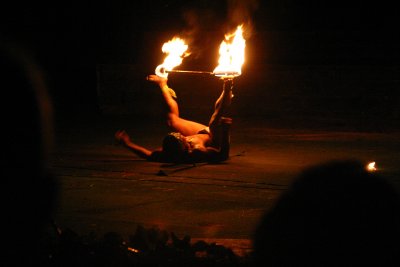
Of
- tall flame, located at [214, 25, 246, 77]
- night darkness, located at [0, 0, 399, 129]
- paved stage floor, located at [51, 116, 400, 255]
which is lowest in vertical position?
paved stage floor, located at [51, 116, 400, 255]

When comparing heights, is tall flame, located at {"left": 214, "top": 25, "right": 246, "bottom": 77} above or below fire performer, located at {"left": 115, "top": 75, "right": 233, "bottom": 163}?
above

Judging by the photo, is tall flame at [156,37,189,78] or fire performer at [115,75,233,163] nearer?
fire performer at [115,75,233,163]

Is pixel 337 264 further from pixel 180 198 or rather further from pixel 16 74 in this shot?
pixel 16 74

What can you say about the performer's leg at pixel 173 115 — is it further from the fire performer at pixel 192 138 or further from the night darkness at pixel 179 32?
the night darkness at pixel 179 32

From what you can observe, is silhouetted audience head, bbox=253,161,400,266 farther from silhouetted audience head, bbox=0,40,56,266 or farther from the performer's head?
the performer's head

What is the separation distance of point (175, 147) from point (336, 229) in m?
6.40

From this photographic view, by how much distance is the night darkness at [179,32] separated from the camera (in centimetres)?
2267

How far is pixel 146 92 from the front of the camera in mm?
24062

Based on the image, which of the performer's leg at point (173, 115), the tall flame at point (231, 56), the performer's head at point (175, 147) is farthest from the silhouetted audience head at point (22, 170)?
the tall flame at point (231, 56)

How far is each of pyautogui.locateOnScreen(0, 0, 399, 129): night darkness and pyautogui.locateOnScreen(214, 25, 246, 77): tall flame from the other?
8912 mm

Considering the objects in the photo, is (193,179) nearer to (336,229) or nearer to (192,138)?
(192,138)

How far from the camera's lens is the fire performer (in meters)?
12.3

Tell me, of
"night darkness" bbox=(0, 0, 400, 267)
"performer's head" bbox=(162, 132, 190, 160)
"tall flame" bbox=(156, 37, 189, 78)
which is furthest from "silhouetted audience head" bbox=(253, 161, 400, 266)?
"tall flame" bbox=(156, 37, 189, 78)

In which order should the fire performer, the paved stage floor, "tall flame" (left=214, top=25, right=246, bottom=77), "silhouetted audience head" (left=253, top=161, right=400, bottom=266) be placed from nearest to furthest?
"silhouetted audience head" (left=253, top=161, right=400, bottom=266) < the paved stage floor < "tall flame" (left=214, top=25, right=246, bottom=77) < the fire performer
